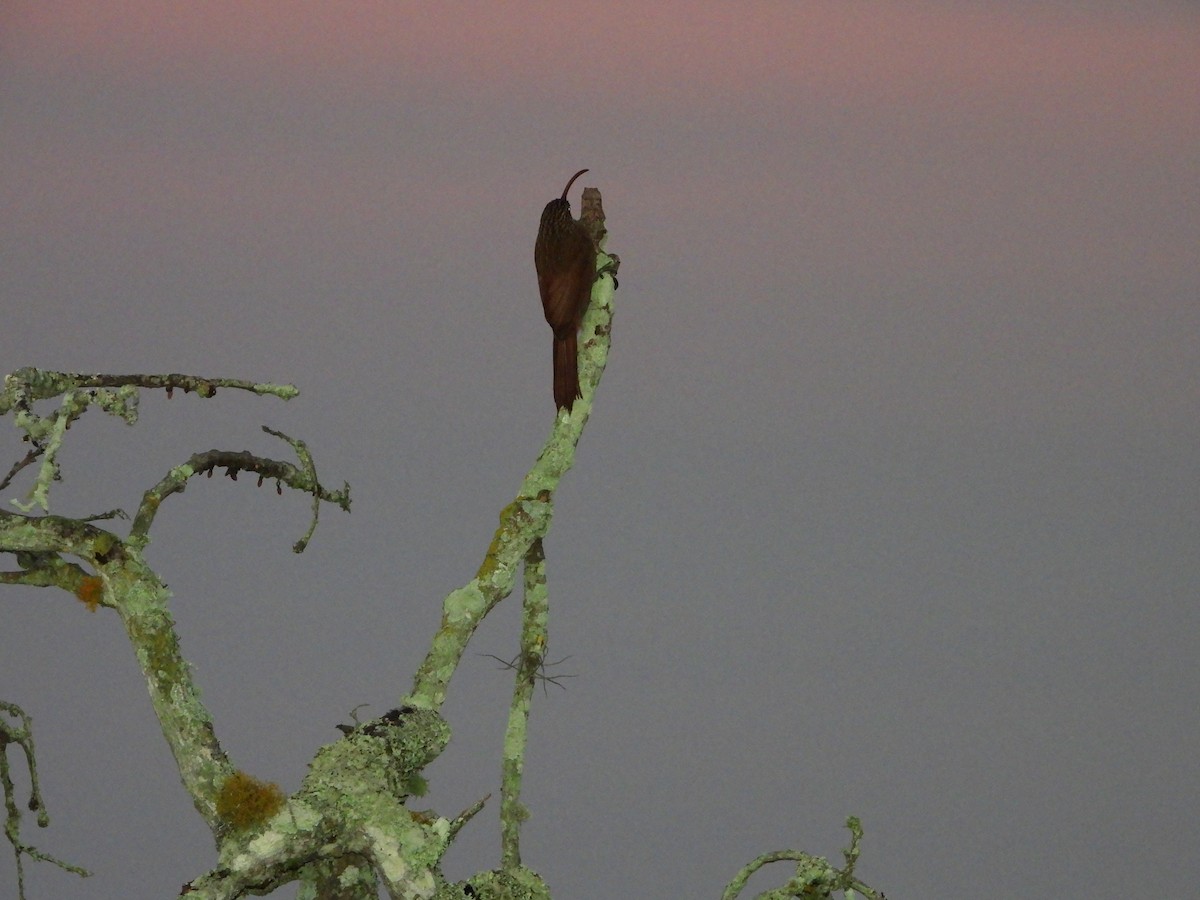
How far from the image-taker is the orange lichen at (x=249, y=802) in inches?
408

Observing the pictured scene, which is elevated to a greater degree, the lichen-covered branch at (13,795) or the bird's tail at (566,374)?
the bird's tail at (566,374)

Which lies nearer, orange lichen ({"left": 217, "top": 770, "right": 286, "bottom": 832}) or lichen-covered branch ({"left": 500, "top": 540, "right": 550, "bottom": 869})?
orange lichen ({"left": 217, "top": 770, "right": 286, "bottom": 832})

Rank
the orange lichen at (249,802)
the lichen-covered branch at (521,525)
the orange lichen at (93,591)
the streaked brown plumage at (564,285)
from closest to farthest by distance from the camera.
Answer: the orange lichen at (249,802) < the orange lichen at (93,591) < the lichen-covered branch at (521,525) < the streaked brown plumage at (564,285)

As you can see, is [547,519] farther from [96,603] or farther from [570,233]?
[96,603]

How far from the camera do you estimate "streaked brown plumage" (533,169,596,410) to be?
1191 centimetres

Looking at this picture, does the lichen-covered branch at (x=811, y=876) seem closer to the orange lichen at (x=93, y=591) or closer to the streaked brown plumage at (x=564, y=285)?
the streaked brown plumage at (x=564, y=285)

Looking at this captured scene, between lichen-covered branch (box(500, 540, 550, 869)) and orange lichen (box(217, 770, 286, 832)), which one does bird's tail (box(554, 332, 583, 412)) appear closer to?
lichen-covered branch (box(500, 540, 550, 869))

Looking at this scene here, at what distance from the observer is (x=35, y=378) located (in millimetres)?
10961

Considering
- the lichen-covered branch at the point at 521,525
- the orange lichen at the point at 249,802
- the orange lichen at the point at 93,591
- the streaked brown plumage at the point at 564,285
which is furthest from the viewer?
the streaked brown plumage at the point at 564,285

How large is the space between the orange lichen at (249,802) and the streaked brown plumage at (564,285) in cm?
292

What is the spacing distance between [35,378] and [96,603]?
1264 mm

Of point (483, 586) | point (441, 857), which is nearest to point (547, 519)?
Result: point (483, 586)

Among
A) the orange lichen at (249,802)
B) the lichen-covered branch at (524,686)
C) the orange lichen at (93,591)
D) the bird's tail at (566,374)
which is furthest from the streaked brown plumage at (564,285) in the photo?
the orange lichen at (249,802)

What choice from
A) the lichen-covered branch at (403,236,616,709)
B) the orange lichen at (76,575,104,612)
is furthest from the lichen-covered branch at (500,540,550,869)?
the orange lichen at (76,575,104,612)
